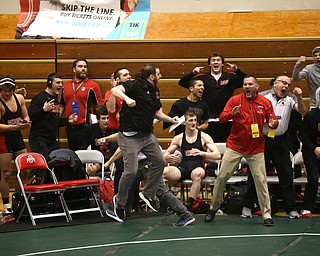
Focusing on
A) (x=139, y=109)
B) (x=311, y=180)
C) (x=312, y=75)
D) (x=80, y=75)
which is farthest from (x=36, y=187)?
(x=312, y=75)

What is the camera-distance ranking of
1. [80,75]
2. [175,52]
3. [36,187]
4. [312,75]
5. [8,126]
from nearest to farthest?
[36,187], [8,126], [312,75], [80,75], [175,52]

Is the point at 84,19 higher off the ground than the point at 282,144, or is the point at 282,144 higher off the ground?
the point at 84,19

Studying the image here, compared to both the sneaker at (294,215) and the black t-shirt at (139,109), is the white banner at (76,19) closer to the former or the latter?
the black t-shirt at (139,109)

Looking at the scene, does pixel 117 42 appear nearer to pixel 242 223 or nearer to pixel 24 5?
pixel 24 5

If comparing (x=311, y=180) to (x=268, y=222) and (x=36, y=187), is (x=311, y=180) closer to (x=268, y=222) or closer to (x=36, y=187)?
(x=268, y=222)

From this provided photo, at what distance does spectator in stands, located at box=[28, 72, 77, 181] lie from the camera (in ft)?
37.8

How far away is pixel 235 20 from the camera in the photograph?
14250 millimetres

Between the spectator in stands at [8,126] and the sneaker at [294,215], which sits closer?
the sneaker at [294,215]

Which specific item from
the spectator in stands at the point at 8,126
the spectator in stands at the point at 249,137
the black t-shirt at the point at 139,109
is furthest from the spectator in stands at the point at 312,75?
the spectator in stands at the point at 8,126

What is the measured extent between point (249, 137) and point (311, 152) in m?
1.11

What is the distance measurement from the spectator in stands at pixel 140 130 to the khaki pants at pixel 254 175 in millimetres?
701

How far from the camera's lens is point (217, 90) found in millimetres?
12031

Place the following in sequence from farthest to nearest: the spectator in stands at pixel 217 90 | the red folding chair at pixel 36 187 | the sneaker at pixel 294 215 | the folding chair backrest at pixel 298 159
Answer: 1. the spectator in stands at pixel 217 90
2. the folding chair backrest at pixel 298 159
3. the sneaker at pixel 294 215
4. the red folding chair at pixel 36 187

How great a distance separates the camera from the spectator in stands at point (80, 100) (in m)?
12.3
